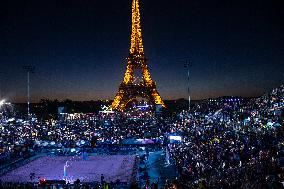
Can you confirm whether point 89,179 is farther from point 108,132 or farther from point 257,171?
point 108,132

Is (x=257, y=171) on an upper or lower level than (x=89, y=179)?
upper

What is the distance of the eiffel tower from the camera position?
62.5 metres

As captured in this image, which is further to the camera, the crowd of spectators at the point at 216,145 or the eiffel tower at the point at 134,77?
the eiffel tower at the point at 134,77

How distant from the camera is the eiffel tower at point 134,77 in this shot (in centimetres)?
6249

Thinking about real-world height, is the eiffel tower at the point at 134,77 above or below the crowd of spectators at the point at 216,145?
above

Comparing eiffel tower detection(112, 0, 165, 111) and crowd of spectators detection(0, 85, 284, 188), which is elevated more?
eiffel tower detection(112, 0, 165, 111)

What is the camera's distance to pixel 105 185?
17.6 metres

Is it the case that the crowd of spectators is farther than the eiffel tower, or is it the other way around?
the eiffel tower

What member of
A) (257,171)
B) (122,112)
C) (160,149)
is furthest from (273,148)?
(122,112)

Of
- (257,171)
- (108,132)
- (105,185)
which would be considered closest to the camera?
(257,171)

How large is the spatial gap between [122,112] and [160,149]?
29.0 metres

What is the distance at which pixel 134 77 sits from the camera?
210 ft

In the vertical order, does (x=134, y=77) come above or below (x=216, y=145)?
above

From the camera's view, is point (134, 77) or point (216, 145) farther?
point (134, 77)
